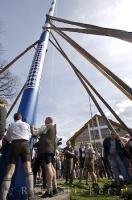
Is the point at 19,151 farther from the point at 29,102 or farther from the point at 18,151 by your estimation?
the point at 29,102

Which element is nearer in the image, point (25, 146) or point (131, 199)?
point (25, 146)

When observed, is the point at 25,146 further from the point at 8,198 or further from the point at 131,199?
the point at 131,199

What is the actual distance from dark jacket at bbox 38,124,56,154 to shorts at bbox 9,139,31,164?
0.98 meters

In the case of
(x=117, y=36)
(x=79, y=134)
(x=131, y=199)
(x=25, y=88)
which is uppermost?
(x=79, y=134)

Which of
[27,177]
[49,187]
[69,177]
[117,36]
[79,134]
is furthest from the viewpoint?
[79,134]

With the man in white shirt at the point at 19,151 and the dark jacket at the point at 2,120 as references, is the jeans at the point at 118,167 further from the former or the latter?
the dark jacket at the point at 2,120

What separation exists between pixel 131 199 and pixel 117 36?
15.6 ft

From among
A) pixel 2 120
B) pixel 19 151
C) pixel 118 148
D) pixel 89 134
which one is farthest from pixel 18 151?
pixel 89 134

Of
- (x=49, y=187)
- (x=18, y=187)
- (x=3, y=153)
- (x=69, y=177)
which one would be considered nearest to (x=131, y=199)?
(x=49, y=187)

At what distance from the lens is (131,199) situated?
788 centimetres

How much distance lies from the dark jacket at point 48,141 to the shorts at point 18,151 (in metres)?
0.98

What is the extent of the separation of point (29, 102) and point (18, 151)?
3.33 meters

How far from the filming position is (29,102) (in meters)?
10.1

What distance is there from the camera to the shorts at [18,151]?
6830 millimetres
